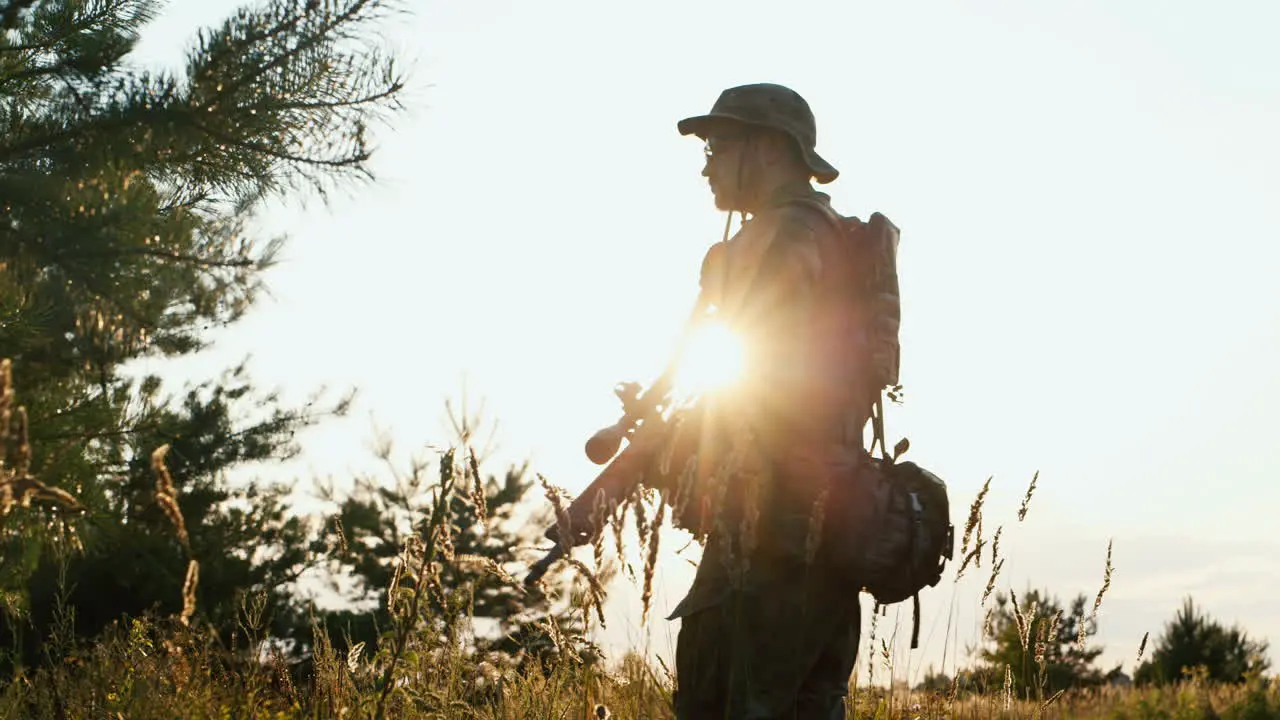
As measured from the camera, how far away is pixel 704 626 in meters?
3.07

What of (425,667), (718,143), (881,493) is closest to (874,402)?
(881,493)

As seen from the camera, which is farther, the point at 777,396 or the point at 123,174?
the point at 123,174

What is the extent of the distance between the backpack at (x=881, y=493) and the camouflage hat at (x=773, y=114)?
0.21 meters

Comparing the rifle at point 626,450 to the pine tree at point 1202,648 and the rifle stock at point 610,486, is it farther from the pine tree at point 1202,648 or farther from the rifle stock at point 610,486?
the pine tree at point 1202,648

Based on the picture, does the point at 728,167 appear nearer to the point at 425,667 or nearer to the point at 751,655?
the point at 751,655

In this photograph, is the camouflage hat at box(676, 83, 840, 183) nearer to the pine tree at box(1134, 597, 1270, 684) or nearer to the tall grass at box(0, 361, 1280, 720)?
the tall grass at box(0, 361, 1280, 720)

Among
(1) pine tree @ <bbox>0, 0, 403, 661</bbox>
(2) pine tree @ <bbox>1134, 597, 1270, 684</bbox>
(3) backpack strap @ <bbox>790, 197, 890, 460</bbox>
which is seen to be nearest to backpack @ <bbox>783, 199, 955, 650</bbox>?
(3) backpack strap @ <bbox>790, 197, 890, 460</bbox>

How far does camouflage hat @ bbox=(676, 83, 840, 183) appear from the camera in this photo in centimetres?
333

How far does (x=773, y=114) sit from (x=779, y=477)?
985 mm

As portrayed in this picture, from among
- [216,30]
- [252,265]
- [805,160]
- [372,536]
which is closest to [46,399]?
[252,265]

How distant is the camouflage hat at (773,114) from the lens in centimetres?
333

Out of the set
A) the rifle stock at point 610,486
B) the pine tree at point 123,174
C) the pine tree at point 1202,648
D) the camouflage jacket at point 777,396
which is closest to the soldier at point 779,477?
the camouflage jacket at point 777,396

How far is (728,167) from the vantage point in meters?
3.41

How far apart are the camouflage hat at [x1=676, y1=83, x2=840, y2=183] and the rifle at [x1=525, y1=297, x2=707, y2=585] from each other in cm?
63
